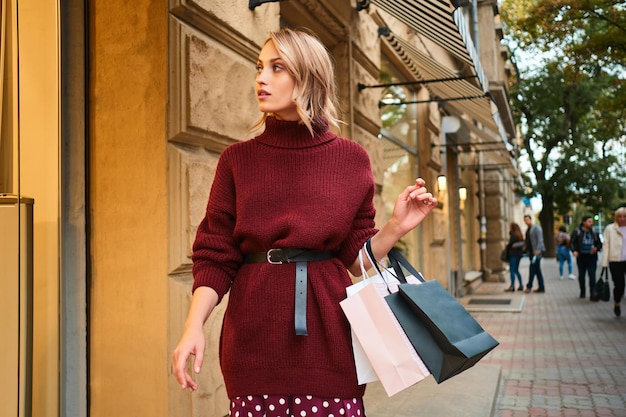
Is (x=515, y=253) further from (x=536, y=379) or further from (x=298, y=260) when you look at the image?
(x=298, y=260)

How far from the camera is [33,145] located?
3225 mm

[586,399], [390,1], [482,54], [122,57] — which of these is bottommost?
[586,399]

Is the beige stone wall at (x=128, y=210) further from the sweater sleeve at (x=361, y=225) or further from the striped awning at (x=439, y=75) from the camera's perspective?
the striped awning at (x=439, y=75)

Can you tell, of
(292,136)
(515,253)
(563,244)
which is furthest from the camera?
(563,244)

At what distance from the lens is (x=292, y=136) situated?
203 cm

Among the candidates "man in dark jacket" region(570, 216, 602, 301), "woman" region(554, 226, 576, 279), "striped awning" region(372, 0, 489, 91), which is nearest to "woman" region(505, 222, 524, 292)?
"man in dark jacket" region(570, 216, 602, 301)

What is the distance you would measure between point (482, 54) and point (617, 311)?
32.0ft

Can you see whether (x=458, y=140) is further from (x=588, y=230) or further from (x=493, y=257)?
(x=493, y=257)

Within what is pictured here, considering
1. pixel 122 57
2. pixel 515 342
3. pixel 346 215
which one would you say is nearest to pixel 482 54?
pixel 515 342

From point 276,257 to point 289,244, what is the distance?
6 centimetres

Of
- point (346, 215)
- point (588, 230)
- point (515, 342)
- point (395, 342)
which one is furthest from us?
point (588, 230)

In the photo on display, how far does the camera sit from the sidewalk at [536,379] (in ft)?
16.8

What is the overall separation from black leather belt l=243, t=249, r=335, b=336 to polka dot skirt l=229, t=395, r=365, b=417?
0.19 metres

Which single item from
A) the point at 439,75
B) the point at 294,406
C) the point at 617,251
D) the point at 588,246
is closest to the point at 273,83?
the point at 294,406
